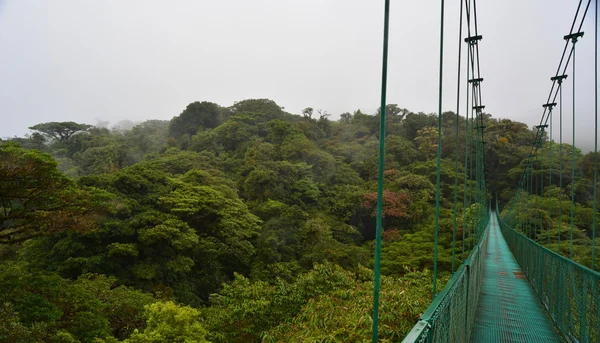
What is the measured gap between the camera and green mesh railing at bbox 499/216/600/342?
2178mm

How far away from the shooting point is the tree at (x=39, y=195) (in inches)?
237

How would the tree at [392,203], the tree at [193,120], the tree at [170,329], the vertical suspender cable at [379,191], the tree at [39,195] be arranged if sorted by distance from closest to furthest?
1. the vertical suspender cable at [379,191]
2. the tree at [170,329]
3. the tree at [39,195]
4. the tree at [392,203]
5. the tree at [193,120]

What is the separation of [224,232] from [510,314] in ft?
28.3

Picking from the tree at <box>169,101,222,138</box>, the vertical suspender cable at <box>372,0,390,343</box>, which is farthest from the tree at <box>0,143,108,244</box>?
the tree at <box>169,101,222,138</box>

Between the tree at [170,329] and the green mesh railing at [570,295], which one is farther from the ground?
the green mesh railing at [570,295]

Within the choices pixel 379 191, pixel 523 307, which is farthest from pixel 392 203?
pixel 379 191

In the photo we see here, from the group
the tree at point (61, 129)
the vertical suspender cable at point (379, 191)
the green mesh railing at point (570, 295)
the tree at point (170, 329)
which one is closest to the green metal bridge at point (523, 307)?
the green mesh railing at point (570, 295)

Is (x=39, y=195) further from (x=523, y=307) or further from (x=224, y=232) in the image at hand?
(x=523, y=307)

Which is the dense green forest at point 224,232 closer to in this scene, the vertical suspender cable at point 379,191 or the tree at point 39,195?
the tree at point 39,195

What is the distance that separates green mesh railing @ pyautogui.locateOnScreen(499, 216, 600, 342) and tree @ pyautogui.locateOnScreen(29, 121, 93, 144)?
25.3 metres

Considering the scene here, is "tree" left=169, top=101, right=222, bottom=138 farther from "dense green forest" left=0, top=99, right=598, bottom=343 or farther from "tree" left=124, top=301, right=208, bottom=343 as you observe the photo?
"tree" left=124, top=301, right=208, bottom=343

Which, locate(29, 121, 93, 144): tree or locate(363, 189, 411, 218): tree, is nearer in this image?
locate(363, 189, 411, 218): tree

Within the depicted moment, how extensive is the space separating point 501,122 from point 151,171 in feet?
80.2

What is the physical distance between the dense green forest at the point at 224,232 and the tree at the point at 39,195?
3 cm
